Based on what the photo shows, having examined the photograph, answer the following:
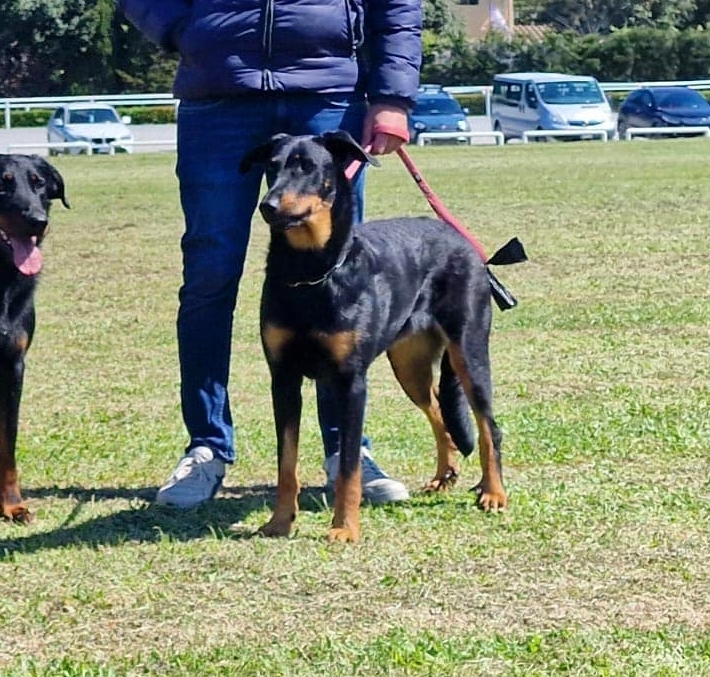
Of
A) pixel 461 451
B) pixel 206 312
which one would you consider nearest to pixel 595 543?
pixel 461 451

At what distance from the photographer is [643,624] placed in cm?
421

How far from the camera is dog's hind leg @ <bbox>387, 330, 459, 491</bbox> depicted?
19.6ft

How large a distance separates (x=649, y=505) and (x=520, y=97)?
33.0 metres

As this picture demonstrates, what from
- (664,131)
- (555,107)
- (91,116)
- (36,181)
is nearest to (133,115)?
(91,116)

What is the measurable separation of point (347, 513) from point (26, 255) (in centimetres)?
160

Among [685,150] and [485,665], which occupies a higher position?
[485,665]

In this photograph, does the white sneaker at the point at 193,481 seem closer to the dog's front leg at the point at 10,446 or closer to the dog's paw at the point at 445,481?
the dog's front leg at the point at 10,446

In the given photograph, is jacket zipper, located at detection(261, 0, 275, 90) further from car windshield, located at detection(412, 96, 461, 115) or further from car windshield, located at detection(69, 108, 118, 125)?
car windshield, located at detection(69, 108, 118, 125)

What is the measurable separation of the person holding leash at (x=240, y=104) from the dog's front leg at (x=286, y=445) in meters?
0.35

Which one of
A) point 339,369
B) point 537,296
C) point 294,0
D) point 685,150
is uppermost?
point 294,0

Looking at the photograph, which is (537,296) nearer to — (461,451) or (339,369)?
(461,451)

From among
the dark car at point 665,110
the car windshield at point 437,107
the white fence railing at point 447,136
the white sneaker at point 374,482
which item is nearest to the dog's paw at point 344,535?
the white sneaker at point 374,482

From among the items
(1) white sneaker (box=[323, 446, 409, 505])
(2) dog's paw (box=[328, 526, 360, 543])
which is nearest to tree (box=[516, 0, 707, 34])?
(1) white sneaker (box=[323, 446, 409, 505])

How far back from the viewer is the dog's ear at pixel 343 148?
5.11 metres
